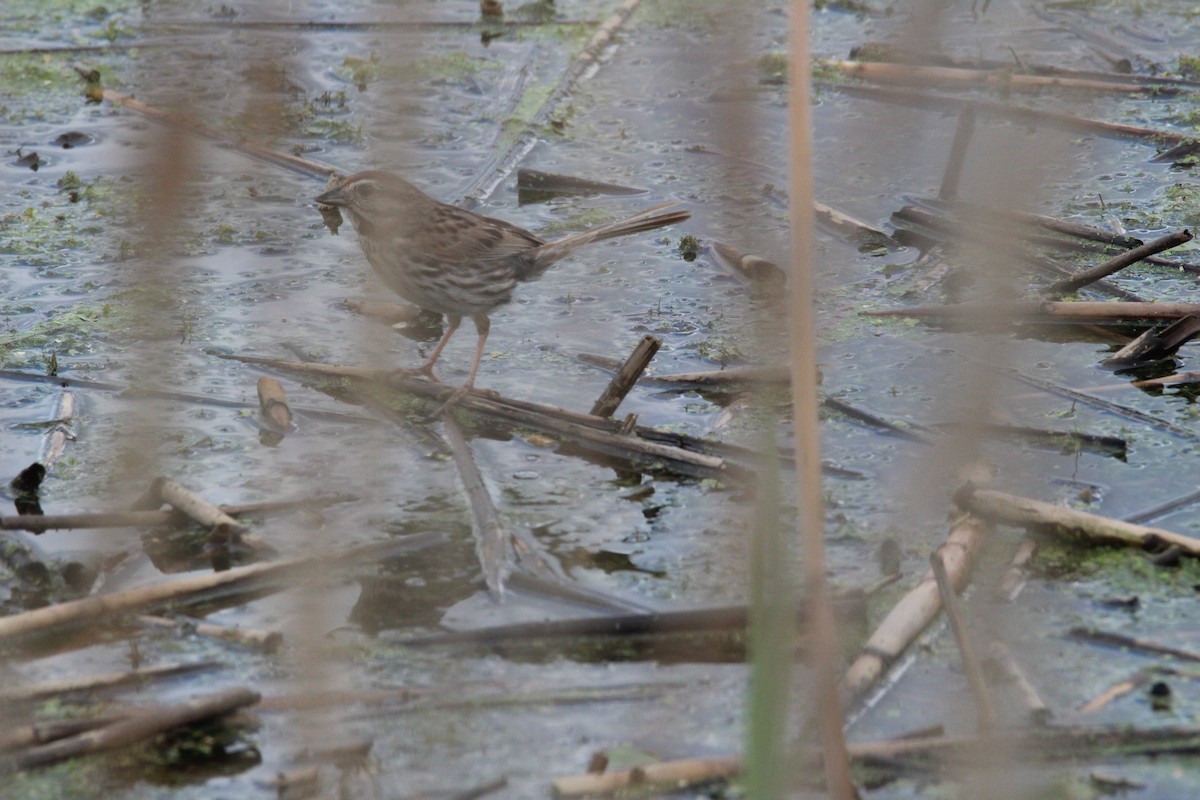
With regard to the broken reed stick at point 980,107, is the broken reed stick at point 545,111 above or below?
below

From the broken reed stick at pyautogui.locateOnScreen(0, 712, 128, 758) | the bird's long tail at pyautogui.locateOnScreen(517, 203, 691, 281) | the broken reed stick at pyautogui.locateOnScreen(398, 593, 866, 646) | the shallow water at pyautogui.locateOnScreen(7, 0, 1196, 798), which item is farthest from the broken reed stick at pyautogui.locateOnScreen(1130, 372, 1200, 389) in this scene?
the broken reed stick at pyautogui.locateOnScreen(0, 712, 128, 758)

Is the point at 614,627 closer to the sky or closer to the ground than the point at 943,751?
closer to the ground

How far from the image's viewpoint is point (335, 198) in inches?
259

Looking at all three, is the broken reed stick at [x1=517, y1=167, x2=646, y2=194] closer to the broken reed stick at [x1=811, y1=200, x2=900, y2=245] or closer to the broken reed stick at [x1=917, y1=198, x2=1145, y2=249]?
the broken reed stick at [x1=811, y1=200, x2=900, y2=245]

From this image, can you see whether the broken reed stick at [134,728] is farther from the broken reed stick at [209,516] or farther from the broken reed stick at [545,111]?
the broken reed stick at [545,111]

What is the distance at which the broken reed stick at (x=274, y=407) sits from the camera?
5.64m

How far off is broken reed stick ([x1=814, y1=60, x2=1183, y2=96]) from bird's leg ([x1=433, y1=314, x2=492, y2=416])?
413 centimetres

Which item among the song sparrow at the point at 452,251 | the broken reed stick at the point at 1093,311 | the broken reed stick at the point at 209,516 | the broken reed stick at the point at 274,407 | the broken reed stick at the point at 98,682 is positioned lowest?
the broken reed stick at the point at 98,682

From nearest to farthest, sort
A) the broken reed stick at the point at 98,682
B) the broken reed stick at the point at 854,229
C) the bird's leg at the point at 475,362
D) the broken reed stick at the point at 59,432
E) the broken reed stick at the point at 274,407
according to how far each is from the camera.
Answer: the broken reed stick at the point at 98,682, the broken reed stick at the point at 59,432, the broken reed stick at the point at 274,407, the bird's leg at the point at 475,362, the broken reed stick at the point at 854,229

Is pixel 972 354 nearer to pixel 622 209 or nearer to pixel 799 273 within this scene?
→ pixel 799 273

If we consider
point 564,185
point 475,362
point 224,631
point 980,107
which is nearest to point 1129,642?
point 224,631

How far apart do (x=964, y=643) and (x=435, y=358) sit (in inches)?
124

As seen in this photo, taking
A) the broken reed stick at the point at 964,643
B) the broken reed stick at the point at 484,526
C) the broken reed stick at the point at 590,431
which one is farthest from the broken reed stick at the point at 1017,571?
the broken reed stick at the point at 484,526

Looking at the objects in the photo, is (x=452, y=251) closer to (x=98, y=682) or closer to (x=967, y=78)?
(x=98, y=682)
